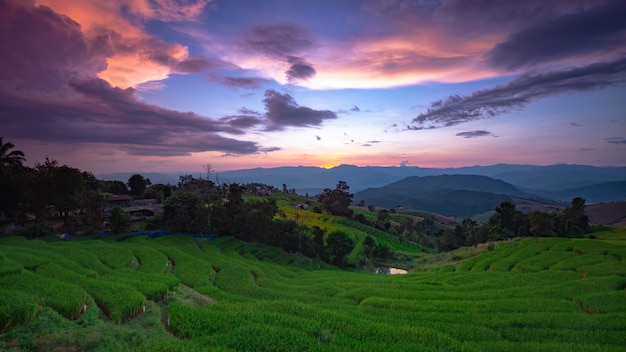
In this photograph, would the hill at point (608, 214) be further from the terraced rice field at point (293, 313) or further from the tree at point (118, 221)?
the tree at point (118, 221)

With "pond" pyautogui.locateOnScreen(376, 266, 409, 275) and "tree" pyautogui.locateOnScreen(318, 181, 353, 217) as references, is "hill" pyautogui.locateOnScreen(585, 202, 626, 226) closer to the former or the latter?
"tree" pyautogui.locateOnScreen(318, 181, 353, 217)

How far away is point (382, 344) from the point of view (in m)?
8.88

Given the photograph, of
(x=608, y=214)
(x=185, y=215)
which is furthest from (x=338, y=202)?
(x=608, y=214)

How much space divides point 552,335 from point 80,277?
20830 mm

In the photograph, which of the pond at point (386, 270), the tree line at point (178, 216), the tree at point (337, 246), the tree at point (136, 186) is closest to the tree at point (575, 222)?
the tree line at point (178, 216)

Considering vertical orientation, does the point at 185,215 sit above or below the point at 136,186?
below

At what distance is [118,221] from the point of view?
39.0 metres

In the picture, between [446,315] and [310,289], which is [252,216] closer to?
[310,289]

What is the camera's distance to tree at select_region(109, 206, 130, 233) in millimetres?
38781

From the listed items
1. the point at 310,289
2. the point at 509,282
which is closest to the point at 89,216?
the point at 310,289

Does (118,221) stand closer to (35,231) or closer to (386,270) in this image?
(35,231)

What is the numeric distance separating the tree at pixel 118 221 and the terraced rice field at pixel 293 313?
59.4 feet

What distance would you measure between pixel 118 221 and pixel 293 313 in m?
37.0

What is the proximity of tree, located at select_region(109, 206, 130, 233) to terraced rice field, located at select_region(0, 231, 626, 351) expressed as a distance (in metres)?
18.1
